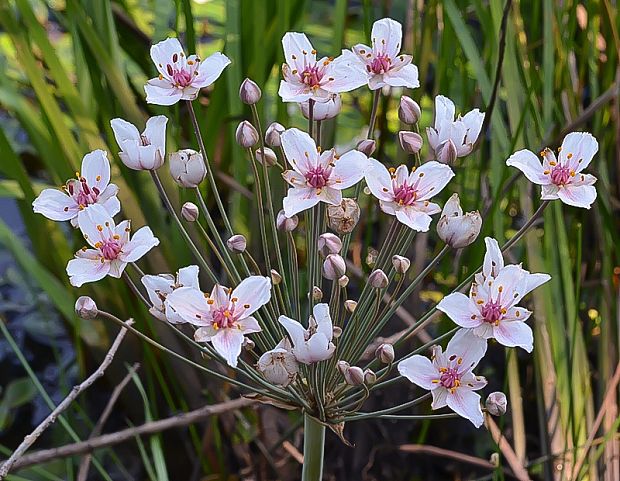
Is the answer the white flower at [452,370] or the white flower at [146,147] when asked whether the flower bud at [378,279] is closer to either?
the white flower at [452,370]

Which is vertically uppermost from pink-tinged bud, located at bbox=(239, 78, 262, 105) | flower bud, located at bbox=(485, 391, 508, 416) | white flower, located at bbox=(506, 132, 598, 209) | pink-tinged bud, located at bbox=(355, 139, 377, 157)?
pink-tinged bud, located at bbox=(239, 78, 262, 105)

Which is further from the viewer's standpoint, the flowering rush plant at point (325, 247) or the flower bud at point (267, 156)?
the flower bud at point (267, 156)

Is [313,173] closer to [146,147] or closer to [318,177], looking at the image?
[318,177]

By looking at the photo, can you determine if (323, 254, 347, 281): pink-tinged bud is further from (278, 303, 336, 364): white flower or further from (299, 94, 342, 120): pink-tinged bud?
(299, 94, 342, 120): pink-tinged bud

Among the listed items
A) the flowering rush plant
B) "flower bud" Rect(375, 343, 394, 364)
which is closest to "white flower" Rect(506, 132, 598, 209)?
the flowering rush plant

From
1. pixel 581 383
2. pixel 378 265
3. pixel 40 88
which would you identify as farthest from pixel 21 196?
pixel 581 383

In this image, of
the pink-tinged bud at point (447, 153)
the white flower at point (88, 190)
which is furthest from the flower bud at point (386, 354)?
the white flower at point (88, 190)
